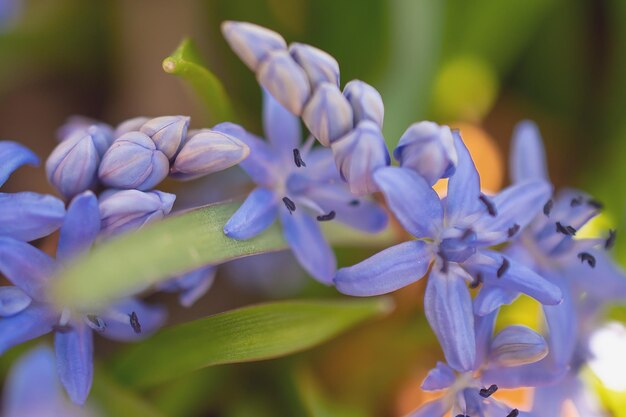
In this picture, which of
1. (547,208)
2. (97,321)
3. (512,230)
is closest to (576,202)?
(547,208)

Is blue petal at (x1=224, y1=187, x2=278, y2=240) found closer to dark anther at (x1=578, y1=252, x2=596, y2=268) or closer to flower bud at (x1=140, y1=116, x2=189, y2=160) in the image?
flower bud at (x1=140, y1=116, x2=189, y2=160)

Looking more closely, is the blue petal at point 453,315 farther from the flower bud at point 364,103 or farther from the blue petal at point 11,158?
the blue petal at point 11,158

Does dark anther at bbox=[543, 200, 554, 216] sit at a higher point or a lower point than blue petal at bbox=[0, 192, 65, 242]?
higher

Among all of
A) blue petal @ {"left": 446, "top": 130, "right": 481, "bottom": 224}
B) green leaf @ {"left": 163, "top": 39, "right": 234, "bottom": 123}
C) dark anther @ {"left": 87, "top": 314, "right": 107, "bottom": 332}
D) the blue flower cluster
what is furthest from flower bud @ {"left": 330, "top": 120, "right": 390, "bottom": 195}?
dark anther @ {"left": 87, "top": 314, "right": 107, "bottom": 332}

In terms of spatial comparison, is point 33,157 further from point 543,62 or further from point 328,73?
point 543,62

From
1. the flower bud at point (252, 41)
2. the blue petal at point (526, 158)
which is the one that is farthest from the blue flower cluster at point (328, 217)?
the blue petal at point (526, 158)

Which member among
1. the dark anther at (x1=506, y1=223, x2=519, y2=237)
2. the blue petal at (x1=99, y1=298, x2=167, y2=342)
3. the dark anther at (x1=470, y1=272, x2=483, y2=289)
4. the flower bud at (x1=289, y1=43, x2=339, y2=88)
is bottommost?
the blue petal at (x1=99, y1=298, x2=167, y2=342)

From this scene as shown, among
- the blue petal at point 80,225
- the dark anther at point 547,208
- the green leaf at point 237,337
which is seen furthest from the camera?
the dark anther at point 547,208
